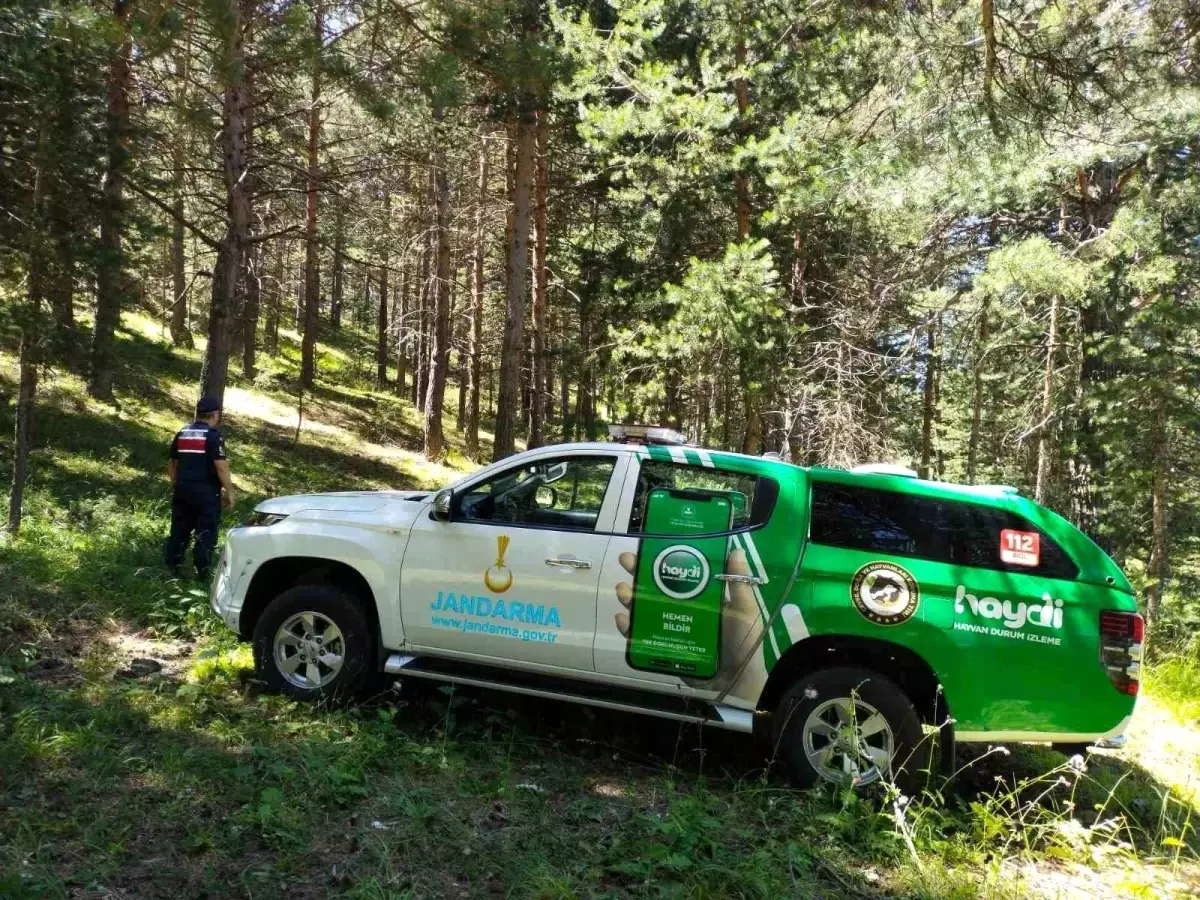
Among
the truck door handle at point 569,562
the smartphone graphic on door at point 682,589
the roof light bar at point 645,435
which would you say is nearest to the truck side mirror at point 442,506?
the truck door handle at point 569,562

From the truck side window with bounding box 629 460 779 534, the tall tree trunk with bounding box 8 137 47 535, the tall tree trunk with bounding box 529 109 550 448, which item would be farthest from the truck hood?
the tall tree trunk with bounding box 529 109 550 448

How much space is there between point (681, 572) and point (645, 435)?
3.38ft

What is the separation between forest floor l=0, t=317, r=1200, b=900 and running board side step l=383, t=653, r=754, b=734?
364 millimetres

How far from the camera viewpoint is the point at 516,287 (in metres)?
13.9

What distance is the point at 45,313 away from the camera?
8664 millimetres

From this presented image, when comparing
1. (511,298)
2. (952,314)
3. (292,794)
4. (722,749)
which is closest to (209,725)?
(292,794)

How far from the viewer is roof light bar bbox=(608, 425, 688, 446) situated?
545 centimetres

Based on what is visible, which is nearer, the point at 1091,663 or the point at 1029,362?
the point at 1091,663

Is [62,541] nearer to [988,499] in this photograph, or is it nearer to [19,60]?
[19,60]

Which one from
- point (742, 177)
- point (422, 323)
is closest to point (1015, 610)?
point (742, 177)

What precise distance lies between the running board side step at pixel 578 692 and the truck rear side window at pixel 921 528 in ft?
3.73

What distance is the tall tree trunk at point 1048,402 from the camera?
14.4m

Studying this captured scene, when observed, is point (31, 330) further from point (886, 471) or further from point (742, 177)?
point (742, 177)

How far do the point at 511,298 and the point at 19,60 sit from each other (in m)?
7.22
